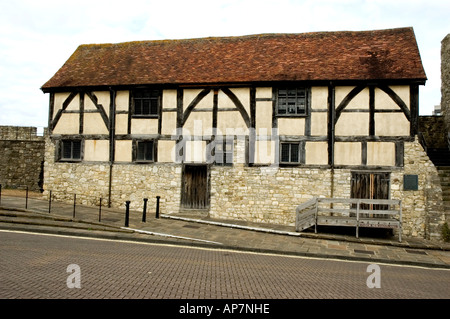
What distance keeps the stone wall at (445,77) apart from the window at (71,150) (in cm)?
2037

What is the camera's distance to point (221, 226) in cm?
1406

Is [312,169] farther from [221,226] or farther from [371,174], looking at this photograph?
[221,226]

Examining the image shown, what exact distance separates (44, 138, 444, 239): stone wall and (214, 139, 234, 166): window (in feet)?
0.94

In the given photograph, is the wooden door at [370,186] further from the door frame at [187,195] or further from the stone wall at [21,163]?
the stone wall at [21,163]

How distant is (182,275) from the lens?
Result: 7.09 meters

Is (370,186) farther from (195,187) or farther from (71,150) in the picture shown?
(71,150)

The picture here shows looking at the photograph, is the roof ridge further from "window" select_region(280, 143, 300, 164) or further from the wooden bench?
the wooden bench

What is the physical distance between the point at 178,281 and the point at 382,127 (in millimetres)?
11337

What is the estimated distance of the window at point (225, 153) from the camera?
15.7 metres

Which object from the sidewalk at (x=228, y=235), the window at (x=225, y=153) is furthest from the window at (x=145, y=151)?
the window at (x=225, y=153)

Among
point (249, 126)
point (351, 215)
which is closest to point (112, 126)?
point (249, 126)

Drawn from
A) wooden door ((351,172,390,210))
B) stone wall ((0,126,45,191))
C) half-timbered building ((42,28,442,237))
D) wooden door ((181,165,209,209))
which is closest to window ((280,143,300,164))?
half-timbered building ((42,28,442,237))

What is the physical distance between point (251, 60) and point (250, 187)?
6189mm

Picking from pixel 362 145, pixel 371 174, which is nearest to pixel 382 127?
pixel 362 145
